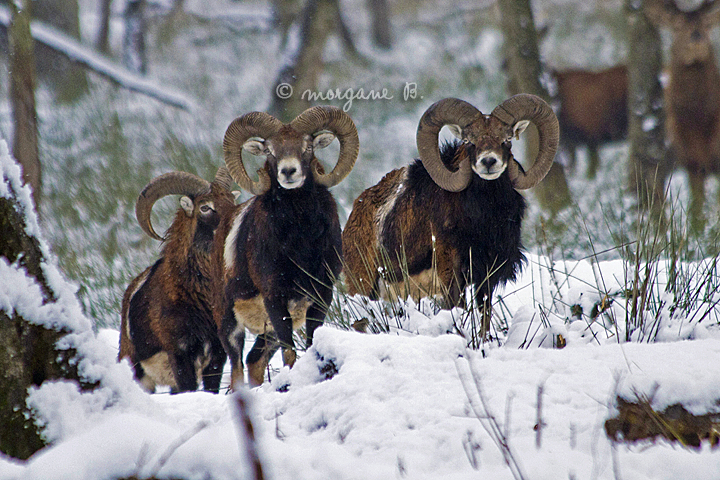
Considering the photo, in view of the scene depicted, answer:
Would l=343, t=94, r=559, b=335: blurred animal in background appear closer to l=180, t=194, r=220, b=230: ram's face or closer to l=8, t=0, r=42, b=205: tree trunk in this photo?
l=180, t=194, r=220, b=230: ram's face

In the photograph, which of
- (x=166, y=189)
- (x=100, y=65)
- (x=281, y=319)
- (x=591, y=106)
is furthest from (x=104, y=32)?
(x=281, y=319)

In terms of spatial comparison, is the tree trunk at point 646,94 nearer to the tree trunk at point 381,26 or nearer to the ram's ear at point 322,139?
the ram's ear at point 322,139

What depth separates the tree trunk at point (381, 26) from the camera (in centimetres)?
2441

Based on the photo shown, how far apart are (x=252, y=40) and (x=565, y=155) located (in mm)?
12373

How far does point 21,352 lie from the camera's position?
8.11ft

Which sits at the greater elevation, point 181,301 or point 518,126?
point 518,126

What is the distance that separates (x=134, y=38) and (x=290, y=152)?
15.0 meters

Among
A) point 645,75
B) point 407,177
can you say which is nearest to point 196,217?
point 407,177

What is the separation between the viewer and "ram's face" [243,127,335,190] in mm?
5492

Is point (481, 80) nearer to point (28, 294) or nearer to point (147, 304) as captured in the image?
point (147, 304)

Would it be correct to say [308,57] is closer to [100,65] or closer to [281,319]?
[100,65]

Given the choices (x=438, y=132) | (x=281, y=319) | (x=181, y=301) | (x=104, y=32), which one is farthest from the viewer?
→ (x=104, y=32)

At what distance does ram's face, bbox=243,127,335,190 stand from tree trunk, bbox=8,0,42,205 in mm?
5798

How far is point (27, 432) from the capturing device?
Answer: 7.86 feet
